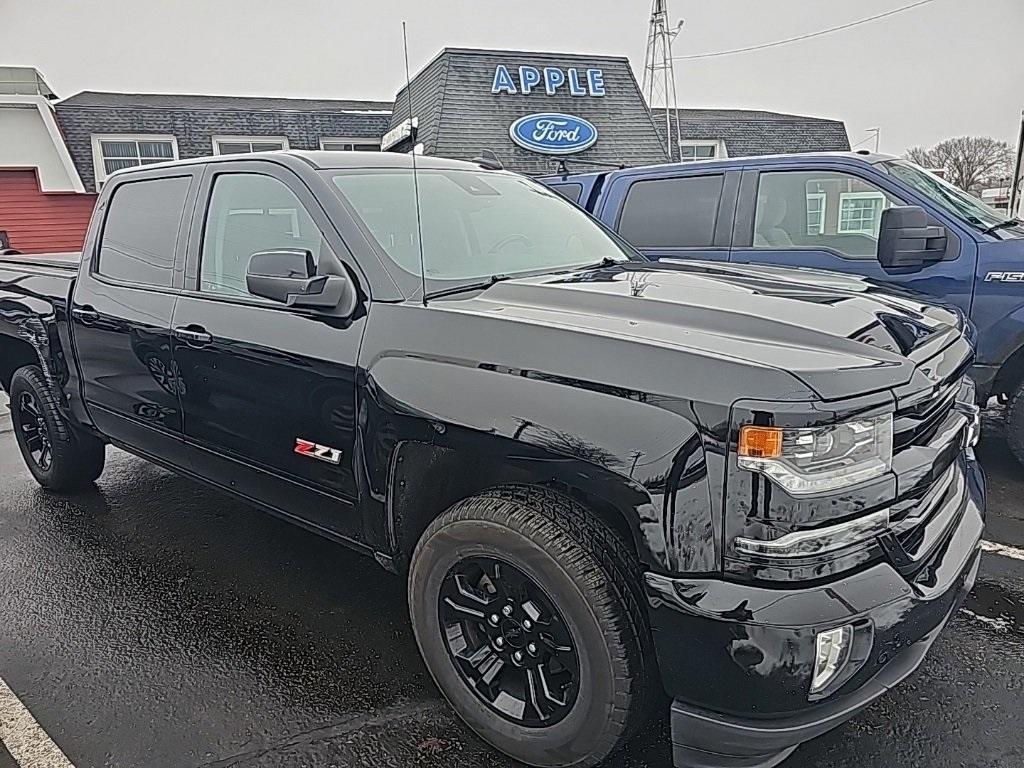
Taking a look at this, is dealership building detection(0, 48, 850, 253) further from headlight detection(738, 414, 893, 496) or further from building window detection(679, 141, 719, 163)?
headlight detection(738, 414, 893, 496)

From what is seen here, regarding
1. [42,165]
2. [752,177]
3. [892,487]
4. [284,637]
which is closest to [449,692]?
[284,637]

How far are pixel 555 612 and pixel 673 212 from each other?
418 centimetres

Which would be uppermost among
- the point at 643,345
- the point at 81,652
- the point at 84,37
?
the point at 84,37

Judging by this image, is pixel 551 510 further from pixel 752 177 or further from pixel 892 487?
pixel 752 177

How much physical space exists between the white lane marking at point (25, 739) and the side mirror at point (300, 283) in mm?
1625

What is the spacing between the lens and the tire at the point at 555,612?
1.99 m

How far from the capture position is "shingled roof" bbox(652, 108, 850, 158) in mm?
25688

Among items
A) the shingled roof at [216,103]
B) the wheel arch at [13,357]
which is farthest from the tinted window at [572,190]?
the shingled roof at [216,103]

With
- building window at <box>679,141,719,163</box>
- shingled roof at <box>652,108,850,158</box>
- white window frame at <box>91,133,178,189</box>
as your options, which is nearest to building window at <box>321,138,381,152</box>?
white window frame at <box>91,133,178,189</box>

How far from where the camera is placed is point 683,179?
5.68m

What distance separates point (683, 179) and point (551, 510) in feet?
13.8

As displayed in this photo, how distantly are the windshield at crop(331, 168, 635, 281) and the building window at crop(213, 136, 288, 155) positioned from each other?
68.7ft

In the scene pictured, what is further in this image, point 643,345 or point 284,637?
point 284,637

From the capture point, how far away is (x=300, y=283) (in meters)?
2.61
